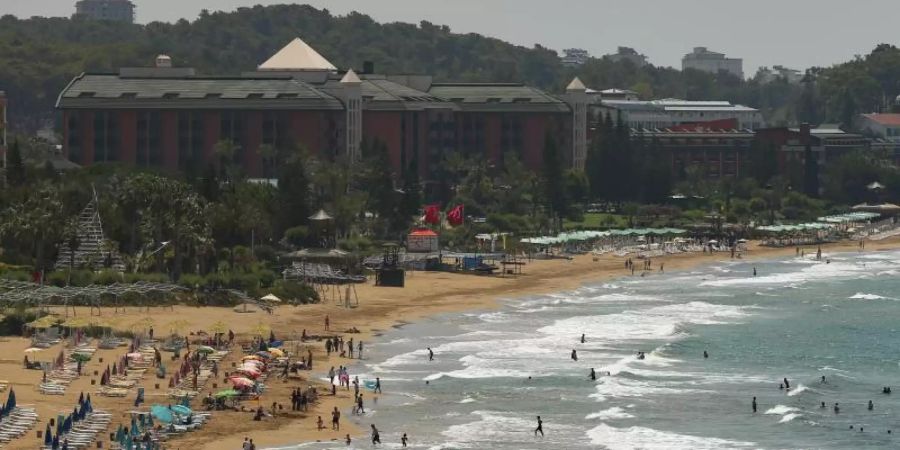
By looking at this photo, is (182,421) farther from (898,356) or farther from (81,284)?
(898,356)

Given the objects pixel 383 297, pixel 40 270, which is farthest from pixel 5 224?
pixel 383 297

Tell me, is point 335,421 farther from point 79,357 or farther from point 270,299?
point 270,299

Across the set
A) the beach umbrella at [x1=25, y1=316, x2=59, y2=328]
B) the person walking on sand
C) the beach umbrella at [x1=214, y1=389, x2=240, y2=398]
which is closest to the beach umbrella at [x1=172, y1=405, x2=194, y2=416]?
the beach umbrella at [x1=214, y1=389, x2=240, y2=398]

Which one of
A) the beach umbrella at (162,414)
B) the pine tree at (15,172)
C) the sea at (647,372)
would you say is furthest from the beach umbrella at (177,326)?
the pine tree at (15,172)

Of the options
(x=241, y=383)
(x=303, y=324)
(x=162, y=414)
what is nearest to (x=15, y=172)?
(x=303, y=324)

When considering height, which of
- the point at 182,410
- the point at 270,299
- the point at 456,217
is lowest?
the point at 182,410

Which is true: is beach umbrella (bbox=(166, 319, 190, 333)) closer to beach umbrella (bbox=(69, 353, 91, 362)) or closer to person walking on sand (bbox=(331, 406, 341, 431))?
beach umbrella (bbox=(69, 353, 91, 362))

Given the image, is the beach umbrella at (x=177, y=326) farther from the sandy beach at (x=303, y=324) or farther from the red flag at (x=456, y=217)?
the red flag at (x=456, y=217)
